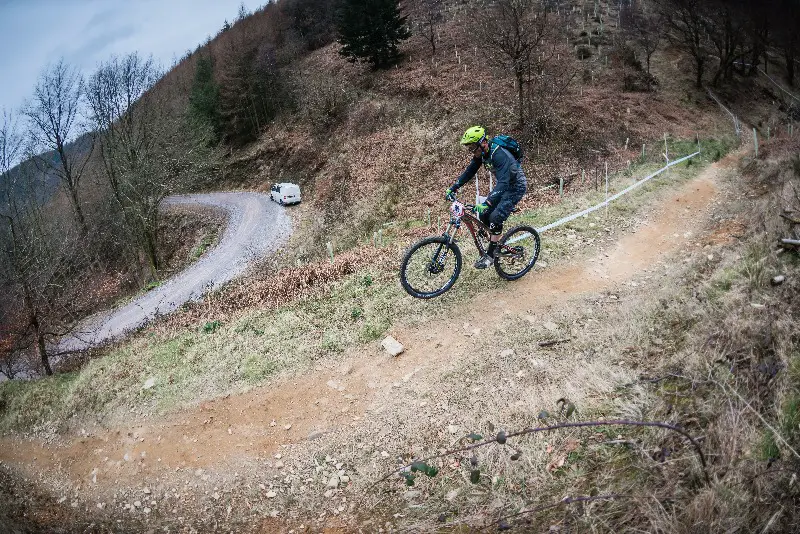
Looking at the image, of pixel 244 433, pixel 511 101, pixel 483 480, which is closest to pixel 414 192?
pixel 511 101

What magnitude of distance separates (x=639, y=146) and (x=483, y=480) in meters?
22.5

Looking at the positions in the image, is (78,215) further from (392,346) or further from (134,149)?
(392,346)

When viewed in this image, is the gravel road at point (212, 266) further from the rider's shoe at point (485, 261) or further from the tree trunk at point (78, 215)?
the rider's shoe at point (485, 261)

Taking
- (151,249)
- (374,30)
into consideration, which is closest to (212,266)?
(151,249)

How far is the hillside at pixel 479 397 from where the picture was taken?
3.59 metres

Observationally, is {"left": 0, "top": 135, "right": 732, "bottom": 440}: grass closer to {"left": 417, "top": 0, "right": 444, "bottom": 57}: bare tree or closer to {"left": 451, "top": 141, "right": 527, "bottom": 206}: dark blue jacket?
{"left": 451, "top": 141, "right": 527, "bottom": 206}: dark blue jacket

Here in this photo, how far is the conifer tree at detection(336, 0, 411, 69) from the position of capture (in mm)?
40625

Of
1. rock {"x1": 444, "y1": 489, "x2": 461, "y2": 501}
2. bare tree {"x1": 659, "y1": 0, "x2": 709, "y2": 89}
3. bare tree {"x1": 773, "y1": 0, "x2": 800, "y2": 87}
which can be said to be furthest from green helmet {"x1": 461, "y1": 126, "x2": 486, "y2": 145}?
bare tree {"x1": 659, "y1": 0, "x2": 709, "y2": 89}

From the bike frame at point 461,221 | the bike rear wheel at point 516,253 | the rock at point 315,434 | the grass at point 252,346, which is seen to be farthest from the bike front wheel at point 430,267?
the rock at point 315,434

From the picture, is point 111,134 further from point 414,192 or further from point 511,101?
point 511,101

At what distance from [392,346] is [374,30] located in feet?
134

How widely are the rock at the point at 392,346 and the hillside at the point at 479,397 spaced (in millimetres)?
131

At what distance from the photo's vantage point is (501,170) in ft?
24.6

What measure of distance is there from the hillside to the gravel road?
16.1 feet
